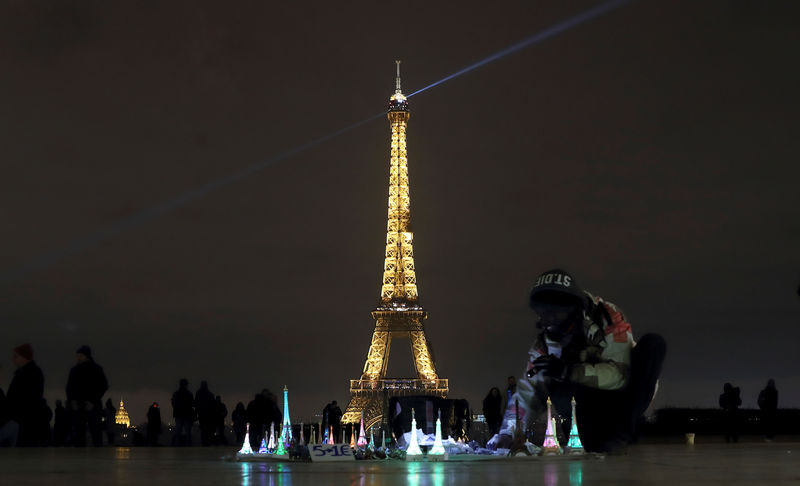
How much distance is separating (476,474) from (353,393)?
74496 millimetres

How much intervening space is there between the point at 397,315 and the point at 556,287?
75995mm

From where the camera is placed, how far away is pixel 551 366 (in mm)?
11312

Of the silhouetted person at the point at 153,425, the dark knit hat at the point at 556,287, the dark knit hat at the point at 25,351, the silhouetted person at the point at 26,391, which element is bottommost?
the silhouetted person at the point at 153,425

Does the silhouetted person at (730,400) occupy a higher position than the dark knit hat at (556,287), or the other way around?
the dark knit hat at (556,287)

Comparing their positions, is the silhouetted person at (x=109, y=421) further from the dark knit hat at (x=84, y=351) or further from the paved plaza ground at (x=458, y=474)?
the paved plaza ground at (x=458, y=474)

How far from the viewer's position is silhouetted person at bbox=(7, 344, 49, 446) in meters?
16.7

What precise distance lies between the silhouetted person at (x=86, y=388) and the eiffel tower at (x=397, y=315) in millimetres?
55832

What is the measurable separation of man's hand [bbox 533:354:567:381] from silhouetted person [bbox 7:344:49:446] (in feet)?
28.5

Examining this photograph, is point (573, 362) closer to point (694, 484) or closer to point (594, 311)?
point (594, 311)

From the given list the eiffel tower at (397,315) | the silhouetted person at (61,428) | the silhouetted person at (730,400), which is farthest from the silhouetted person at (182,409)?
the eiffel tower at (397,315)

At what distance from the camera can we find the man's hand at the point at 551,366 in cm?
1130

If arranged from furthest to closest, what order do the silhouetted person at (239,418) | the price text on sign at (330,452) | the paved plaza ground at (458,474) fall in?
1. the silhouetted person at (239,418)
2. the price text on sign at (330,452)
3. the paved plaza ground at (458,474)

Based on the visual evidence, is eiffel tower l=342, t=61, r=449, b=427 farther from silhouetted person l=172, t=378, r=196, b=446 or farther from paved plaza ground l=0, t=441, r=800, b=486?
paved plaza ground l=0, t=441, r=800, b=486

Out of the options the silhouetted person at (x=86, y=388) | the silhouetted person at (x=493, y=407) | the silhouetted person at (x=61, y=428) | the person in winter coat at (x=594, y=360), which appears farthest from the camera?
the silhouetted person at (x=61, y=428)
